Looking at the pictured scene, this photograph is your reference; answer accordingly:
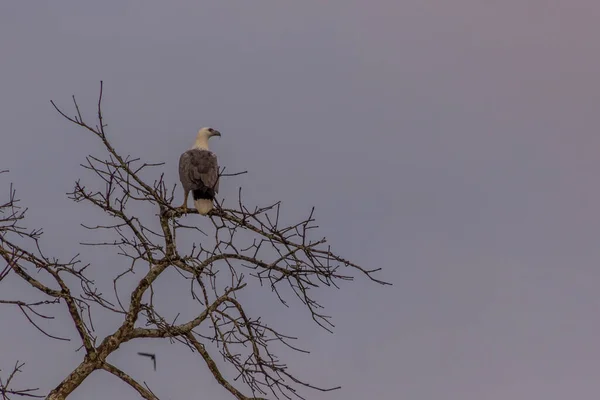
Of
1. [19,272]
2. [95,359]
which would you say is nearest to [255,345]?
[95,359]

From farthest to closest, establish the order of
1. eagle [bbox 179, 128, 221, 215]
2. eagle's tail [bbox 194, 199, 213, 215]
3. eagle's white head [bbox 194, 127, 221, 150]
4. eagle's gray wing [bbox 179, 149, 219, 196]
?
eagle's white head [bbox 194, 127, 221, 150]
eagle's gray wing [bbox 179, 149, 219, 196]
eagle [bbox 179, 128, 221, 215]
eagle's tail [bbox 194, 199, 213, 215]

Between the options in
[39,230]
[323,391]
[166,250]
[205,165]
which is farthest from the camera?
[205,165]

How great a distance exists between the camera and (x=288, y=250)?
6688 millimetres

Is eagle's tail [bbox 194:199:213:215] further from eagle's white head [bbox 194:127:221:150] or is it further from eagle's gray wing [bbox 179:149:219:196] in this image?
eagle's white head [bbox 194:127:221:150]

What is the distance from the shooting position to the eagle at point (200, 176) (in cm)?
1009

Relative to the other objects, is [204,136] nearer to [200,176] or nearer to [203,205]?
[200,176]

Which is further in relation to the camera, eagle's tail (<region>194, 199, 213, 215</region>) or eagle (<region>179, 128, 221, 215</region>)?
eagle (<region>179, 128, 221, 215</region>)

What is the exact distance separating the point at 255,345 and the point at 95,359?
48.8 inches

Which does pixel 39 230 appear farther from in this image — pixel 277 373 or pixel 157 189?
pixel 277 373

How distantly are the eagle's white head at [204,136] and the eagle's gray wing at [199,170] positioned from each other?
64cm

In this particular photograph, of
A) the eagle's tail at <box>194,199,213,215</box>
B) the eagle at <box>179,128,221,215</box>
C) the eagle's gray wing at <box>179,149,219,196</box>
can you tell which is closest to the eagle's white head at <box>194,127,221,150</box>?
the eagle at <box>179,128,221,215</box>

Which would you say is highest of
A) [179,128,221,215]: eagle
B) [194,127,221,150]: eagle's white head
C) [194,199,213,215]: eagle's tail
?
[194,127,221,150]: eagle's white head

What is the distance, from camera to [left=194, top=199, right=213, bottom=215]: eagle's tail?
9641 mm

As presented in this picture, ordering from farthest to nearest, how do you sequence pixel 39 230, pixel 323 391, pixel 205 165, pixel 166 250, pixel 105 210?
pixel 205 165
pixel 166 250
pixel 105 210
pixel 39 230
pixel 323 391
